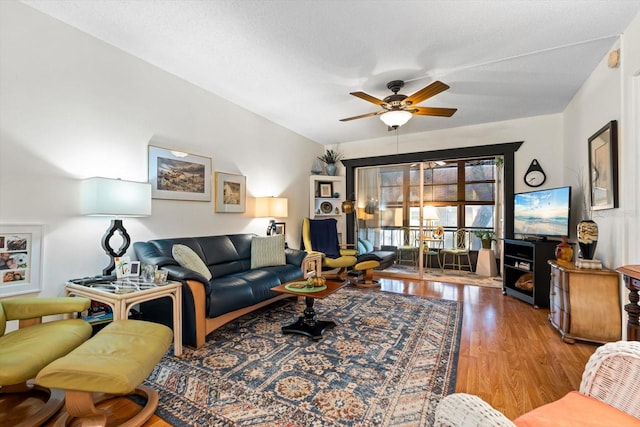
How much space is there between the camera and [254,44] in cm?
258

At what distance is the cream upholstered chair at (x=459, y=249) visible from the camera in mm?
6316

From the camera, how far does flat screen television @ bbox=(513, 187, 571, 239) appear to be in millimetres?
A: 3500

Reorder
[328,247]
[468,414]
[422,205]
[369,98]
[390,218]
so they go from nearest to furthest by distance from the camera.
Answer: [468,414], [369,98], [328,247], [422,205], [390,218]

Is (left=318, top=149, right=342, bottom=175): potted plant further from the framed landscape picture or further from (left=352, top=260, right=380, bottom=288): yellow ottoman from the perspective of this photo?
the framed landscape picture

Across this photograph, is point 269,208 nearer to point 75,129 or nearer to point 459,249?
point 75,129

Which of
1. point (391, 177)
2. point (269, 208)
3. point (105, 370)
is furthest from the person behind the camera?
point (391, 177)

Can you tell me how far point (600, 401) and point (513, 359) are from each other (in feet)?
5.04

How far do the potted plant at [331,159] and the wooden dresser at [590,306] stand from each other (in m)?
4.06

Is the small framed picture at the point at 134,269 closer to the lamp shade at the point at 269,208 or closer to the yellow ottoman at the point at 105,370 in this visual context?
the yellow ottoman at the point at 105,370

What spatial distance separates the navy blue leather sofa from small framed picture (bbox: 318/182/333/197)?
230 cm

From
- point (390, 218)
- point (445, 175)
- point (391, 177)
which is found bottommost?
point (390, 218)

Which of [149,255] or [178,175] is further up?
[178,175]

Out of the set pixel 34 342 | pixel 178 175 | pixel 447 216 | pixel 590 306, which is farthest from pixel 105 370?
pixel 447 216

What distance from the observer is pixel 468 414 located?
72cm
